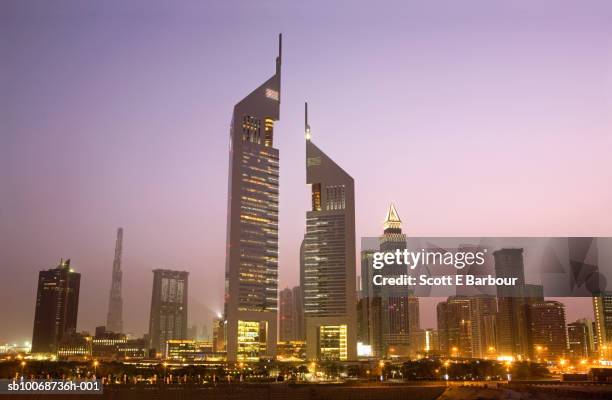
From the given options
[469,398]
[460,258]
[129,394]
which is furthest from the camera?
[469,398]

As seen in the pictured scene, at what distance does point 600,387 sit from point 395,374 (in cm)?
6368

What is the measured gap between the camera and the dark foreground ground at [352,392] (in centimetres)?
7956

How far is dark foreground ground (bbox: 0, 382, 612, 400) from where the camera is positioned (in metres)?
79.6

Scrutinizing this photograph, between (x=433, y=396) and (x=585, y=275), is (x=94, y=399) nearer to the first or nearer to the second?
(x=433, y=396)

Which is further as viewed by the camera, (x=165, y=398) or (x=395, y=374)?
(x=395, y=374)

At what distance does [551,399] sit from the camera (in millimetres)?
81062

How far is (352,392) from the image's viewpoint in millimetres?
87750

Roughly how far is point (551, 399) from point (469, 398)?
11.3 metres

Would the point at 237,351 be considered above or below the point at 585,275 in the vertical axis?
below

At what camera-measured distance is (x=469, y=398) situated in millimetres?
85875

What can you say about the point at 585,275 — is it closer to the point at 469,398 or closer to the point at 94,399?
the point at 469,398

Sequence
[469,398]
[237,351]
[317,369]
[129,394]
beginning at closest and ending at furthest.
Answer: [129,394], [469,398], [317,369], [237,351]

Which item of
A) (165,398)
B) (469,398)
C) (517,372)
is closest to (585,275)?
(469,398)

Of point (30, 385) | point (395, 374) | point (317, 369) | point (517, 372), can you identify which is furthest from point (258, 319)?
point (30, 385)
